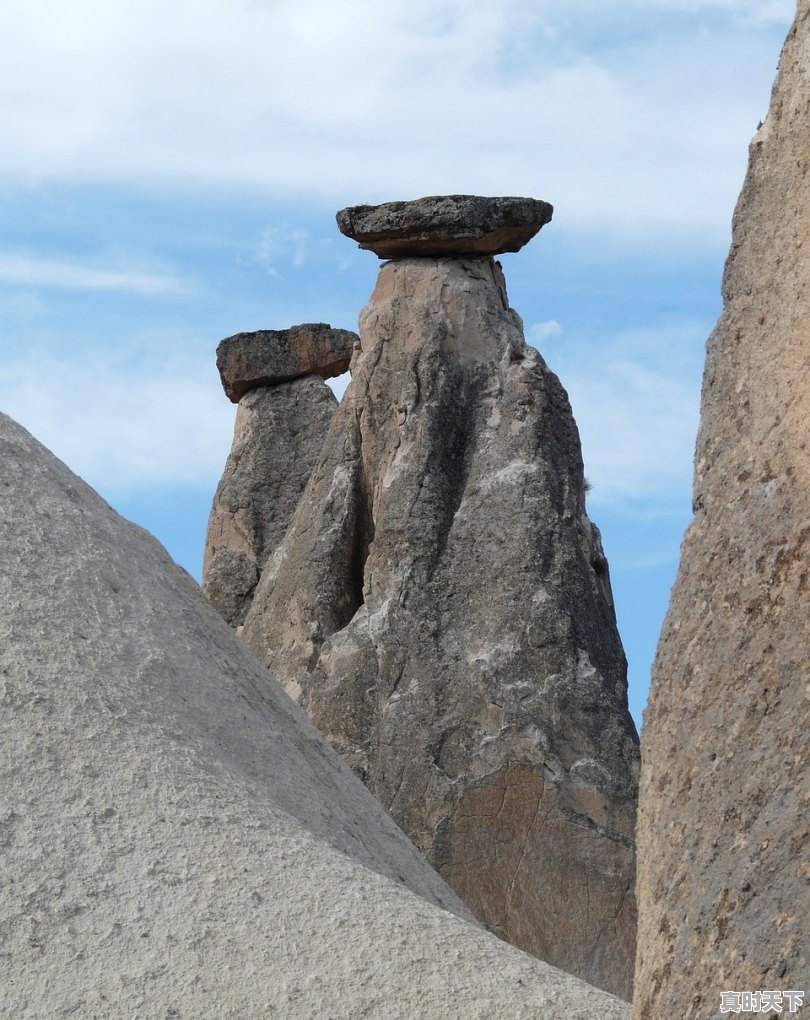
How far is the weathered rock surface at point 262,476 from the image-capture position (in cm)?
1480

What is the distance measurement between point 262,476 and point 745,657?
1208 centimetres

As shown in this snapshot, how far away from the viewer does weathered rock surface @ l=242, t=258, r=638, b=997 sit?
10.3 metres

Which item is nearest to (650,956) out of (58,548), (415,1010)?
(415,1010)

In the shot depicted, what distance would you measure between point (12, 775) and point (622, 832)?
19.8 ft

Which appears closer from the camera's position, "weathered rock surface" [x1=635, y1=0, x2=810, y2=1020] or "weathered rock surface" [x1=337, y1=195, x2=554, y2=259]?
"weathered rock surface" [x1=635, y1=0, x2=810, y2=1020]

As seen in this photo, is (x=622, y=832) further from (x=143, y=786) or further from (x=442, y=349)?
(x=143, y=786)

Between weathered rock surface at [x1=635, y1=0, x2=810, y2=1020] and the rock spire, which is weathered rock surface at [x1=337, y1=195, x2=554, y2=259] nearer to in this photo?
the rock spire

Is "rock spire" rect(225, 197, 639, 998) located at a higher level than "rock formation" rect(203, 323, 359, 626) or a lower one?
lower

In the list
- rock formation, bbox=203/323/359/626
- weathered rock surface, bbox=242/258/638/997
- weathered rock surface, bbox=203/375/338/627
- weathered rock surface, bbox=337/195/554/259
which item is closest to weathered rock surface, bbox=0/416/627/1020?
weathered rock surface, bbox=242/258/638/997

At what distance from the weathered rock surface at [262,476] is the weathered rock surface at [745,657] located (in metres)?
10.9

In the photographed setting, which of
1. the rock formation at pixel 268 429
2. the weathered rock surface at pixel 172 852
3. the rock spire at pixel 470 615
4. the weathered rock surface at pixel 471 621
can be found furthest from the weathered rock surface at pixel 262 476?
the weathered rock surface at pixel 172 852

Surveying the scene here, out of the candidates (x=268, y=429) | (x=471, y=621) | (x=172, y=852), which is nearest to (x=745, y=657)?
(x=172, y=852)

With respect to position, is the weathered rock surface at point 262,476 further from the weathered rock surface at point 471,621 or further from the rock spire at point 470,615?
the weathered rock surface at point 471,621

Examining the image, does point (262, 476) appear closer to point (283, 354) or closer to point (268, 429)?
point (268, 429)
